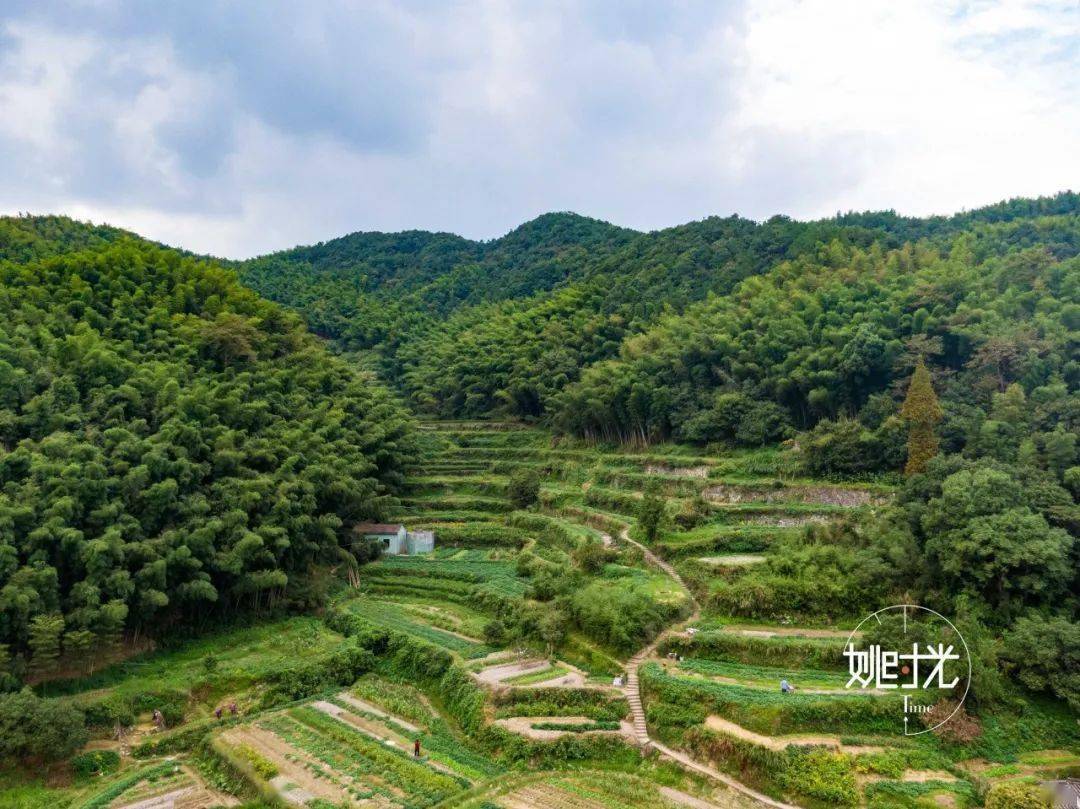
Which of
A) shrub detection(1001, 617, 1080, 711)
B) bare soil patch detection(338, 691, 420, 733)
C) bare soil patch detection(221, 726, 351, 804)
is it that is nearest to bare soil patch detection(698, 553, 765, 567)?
shrub detection(1001, 617, 1080, 711)

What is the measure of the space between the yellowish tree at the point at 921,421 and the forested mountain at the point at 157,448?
20162 millimetres

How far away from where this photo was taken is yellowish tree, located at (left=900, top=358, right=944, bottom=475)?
2356cm

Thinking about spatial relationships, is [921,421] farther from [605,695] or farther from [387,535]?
[387,535]

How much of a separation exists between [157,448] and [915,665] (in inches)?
854

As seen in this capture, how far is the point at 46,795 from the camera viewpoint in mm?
15812

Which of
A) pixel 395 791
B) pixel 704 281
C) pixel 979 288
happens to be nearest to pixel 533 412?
pixel 704 281

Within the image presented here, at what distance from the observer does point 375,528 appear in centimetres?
3247

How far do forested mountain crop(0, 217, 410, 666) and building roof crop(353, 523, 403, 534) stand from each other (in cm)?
67

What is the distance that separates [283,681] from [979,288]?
98.8ft

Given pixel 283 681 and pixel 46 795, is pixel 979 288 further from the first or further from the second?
pixel 46 795

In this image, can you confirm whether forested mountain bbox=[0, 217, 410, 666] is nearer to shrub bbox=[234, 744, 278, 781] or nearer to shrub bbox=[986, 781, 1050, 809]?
shrub bbox=[234, 744, 278, 781]

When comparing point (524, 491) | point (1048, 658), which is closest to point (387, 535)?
point (524, 491)

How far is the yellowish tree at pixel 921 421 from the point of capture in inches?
928

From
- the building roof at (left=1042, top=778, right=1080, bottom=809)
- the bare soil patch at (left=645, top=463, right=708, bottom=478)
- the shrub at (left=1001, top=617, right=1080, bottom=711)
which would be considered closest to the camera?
the building roof at (left=1042, top=778, right=1080, bottom=809)
